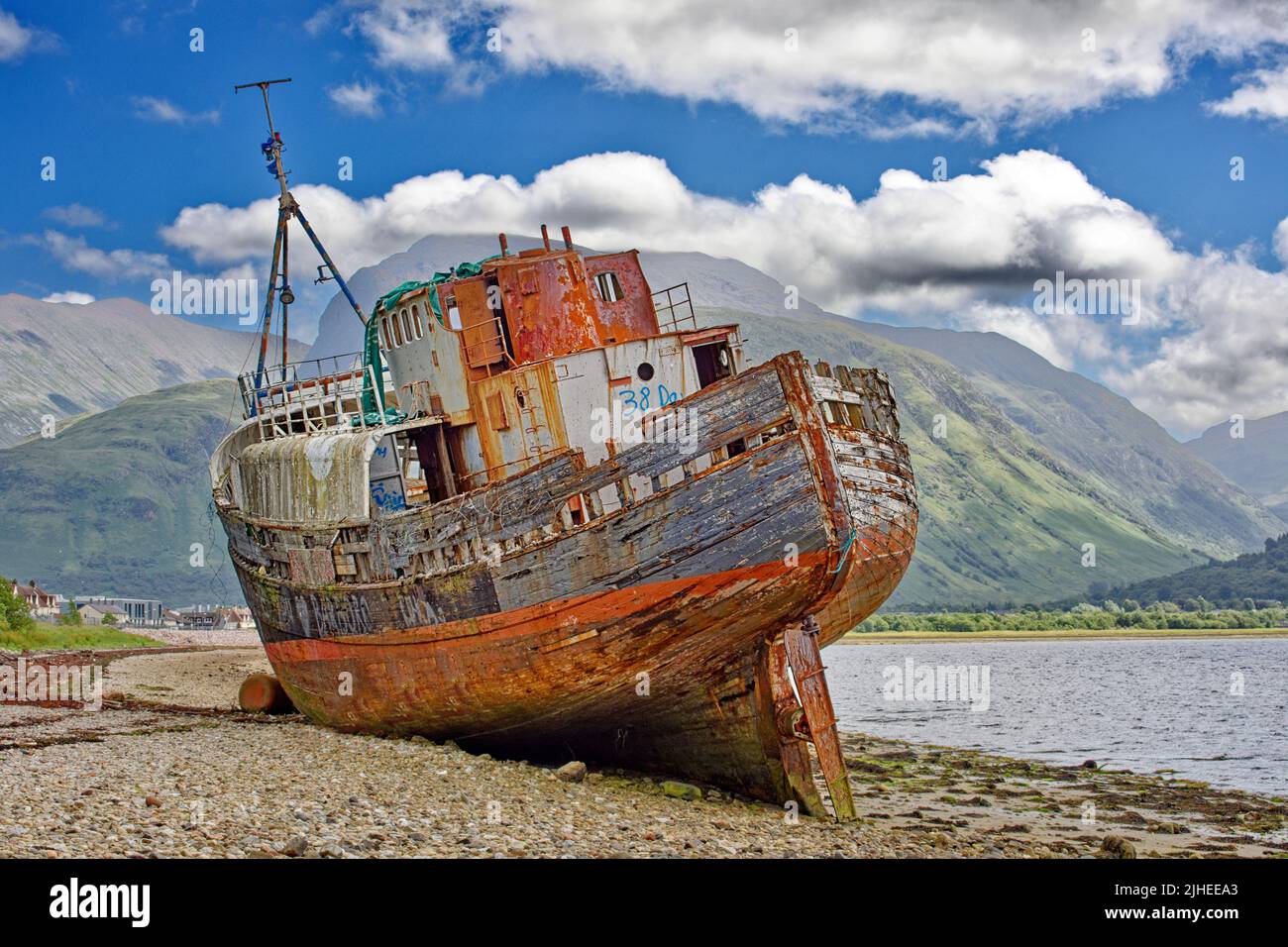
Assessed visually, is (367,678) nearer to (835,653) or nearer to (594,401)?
(594,401)

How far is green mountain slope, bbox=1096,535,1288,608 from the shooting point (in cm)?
14388

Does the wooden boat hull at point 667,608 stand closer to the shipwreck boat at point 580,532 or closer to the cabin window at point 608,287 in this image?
the shipwreck boat at point 580,532

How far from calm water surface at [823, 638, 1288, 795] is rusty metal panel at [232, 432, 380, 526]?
58.0ft

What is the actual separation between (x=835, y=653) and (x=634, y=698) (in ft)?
265

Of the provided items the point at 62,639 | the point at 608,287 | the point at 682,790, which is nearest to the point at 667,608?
the point at 682,790

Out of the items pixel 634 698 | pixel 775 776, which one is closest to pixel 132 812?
pixel 634 698

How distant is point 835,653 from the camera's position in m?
94.9

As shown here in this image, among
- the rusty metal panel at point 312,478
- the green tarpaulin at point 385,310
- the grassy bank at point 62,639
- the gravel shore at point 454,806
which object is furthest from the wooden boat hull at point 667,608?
the grassy bank at point 62,639

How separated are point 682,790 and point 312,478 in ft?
26.1

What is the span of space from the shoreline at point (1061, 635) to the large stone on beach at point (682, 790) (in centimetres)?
9454

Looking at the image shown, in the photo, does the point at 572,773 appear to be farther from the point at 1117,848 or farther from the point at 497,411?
the point at 1117,848

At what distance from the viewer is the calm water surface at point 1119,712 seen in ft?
92.9

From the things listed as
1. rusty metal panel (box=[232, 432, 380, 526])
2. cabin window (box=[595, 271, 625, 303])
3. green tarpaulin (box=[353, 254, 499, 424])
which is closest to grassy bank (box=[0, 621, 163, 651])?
rusty metal panel (box=[232, 432, 380, 526])

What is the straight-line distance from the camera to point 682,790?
53.2 feet
